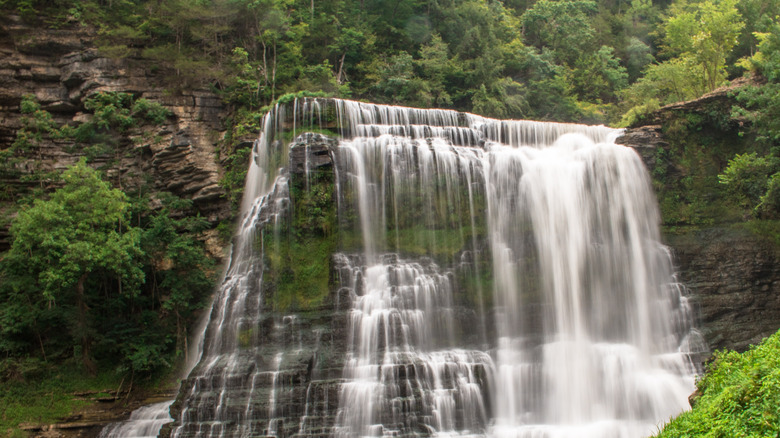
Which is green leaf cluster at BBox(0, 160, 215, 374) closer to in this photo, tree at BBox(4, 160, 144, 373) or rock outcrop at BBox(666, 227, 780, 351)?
tree at BBox(4, 160, 144, 373)

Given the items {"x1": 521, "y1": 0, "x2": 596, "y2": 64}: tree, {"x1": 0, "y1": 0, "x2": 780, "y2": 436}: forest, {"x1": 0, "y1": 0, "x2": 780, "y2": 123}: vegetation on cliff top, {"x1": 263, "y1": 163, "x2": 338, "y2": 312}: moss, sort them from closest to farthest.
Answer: {"x1": 263, "y1": 163, "x2": 338, "y2": 312}: moss → {"x1": 0, "y1": 0, "x2": 780, "y2": 436}: forest → {"x1": 0, "y1": 0, "x2": 780, "y2": 123}: vegetation on cliff top → {"x1": 521, "y1": 0, "x2": 596, "y2": 64}: tree

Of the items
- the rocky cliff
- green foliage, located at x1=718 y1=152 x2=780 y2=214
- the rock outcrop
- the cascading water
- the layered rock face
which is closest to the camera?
the cascading water

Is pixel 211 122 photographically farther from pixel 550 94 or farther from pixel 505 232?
pixel 550 94

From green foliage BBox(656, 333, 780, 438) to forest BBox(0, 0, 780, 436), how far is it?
38cm

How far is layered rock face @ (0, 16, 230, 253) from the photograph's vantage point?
73.6 ft

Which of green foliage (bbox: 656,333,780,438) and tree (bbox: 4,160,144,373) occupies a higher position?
tree (bbox: 4,160,144,373)

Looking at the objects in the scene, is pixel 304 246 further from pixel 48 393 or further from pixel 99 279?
pixel 48 393

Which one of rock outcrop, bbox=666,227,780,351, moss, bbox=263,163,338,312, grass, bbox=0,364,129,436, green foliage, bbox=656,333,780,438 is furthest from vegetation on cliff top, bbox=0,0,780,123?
green foliage, bbox=656,333,780,438

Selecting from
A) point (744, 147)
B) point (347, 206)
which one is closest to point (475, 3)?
point (744, 147)

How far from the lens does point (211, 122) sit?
24.1 metres

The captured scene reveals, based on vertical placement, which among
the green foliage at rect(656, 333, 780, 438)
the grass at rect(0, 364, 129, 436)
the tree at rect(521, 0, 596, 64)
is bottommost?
the grass at rect(0, 364, 129, 436)

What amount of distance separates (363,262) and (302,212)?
2.65 m

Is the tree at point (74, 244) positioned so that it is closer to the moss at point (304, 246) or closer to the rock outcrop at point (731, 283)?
the moss at point (304, 246)

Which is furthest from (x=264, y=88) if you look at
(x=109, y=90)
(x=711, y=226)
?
(x=711, y=226)
